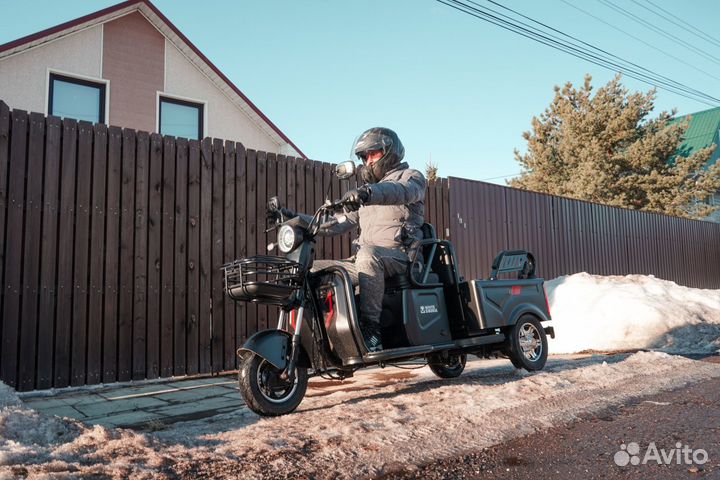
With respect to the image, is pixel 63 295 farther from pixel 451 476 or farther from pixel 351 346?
pixel 451 476

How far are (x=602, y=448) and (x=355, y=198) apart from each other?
2.09 m

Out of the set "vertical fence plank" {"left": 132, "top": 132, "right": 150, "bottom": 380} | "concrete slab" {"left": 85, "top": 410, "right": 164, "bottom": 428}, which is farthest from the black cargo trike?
"vertical fence plank" {"left": 132, "top": 132, "right": 150, "bottom": 380}

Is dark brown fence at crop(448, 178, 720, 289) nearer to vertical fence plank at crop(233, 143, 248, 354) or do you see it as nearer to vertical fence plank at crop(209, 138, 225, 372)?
vertical fence plank at crop(233, 143, 248, 354)

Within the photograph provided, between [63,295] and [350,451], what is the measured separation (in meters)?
3.75

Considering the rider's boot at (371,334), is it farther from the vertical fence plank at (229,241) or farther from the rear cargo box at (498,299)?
the vertical fence plank at (229,241)

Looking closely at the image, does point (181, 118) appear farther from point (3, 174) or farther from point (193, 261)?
point (3, 174)

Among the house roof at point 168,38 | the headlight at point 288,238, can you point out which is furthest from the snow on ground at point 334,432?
the house roof at point 168,38

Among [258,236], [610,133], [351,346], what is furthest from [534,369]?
[610,133]

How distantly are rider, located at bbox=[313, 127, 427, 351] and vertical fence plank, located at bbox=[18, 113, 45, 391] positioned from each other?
9.17 feet

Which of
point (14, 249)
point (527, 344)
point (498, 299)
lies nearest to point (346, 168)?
point (498, 299)

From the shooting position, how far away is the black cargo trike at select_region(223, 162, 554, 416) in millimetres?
3674

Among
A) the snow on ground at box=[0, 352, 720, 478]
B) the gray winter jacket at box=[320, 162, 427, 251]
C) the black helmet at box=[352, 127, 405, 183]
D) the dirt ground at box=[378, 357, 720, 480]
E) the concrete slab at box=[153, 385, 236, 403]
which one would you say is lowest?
the concrete slab at box=[153, 385, 236, 403]

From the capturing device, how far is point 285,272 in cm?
416

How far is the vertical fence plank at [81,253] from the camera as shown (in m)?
5.31
